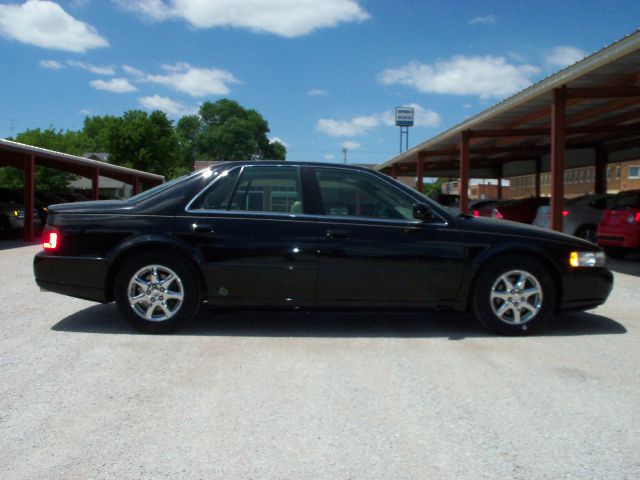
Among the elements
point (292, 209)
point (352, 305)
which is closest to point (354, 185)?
point (292, 209)

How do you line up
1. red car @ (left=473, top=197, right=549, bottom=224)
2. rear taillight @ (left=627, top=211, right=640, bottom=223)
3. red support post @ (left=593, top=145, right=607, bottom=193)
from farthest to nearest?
red support post @ (left=593, top=145, right=607, bottom=193) → red car @ (left=473, top=197, right=549, bottom=224) → rear taillight @ (left=627, top=211, right=640, bottom=223)

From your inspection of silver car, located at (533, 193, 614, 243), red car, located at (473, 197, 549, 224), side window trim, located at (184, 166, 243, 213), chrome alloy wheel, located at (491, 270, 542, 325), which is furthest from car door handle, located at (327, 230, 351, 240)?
red car, located at (473, 197, 549, 224)

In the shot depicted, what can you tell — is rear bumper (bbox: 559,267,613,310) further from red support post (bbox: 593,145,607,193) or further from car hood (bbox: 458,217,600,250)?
red support post (bbox: 593,145,607,193)

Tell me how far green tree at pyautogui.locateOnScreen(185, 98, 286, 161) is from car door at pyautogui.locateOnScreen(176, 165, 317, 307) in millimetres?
93516

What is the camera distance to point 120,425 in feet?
11.5

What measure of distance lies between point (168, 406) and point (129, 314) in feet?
6.49

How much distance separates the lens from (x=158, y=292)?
5.56 meters

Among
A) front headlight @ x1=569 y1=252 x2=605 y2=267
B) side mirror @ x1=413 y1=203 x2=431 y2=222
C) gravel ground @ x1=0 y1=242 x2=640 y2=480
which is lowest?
gravel ground @ x1=0 y1=242 x2=640 y2=480

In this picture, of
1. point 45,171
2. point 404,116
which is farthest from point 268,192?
point 404,116

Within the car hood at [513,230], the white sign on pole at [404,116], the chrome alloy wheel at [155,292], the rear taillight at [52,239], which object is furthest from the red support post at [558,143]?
the white sign on pole at [404,116]

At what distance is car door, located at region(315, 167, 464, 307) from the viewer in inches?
215

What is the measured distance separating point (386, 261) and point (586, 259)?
188cm

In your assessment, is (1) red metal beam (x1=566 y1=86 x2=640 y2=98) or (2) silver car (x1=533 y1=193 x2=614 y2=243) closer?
(1) red metal beam (x1=566 y1=86 x2=640 y2=98)

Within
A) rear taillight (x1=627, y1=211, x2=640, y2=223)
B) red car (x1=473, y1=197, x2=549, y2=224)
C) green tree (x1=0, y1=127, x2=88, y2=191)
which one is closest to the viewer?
rear taillight (x1=627, y1=211, x2=640, y2=223)
